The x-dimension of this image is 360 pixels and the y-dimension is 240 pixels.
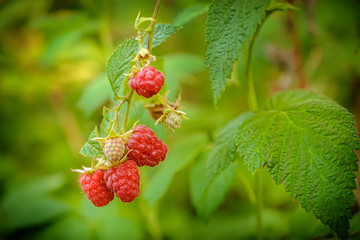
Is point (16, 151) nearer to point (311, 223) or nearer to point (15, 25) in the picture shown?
point (15, 25)

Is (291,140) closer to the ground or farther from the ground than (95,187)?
closer to the ground

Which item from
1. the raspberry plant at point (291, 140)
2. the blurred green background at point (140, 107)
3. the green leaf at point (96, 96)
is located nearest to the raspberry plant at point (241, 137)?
the raspberry plant at point (291, 140)

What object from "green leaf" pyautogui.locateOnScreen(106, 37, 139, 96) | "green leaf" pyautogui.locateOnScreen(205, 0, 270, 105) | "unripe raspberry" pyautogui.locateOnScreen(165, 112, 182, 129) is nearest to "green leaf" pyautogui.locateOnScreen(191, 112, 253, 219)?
"unripe raspberry" pyautogui.locateOnScreen(165, 112, 182, 129)

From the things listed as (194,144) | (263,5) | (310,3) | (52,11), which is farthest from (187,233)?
(52,11)

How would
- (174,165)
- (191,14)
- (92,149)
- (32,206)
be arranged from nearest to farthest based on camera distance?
(92,149), (191,14), (174,165), (32,206)

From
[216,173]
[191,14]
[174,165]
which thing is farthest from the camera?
[174,165]

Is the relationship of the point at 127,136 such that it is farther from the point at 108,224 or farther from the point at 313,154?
the point at 108,224

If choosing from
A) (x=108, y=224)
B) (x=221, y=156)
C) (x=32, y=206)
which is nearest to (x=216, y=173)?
(x=221, y=156)

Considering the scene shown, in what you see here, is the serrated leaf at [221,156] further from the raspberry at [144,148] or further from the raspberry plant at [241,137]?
the raspberry at [144,148]
